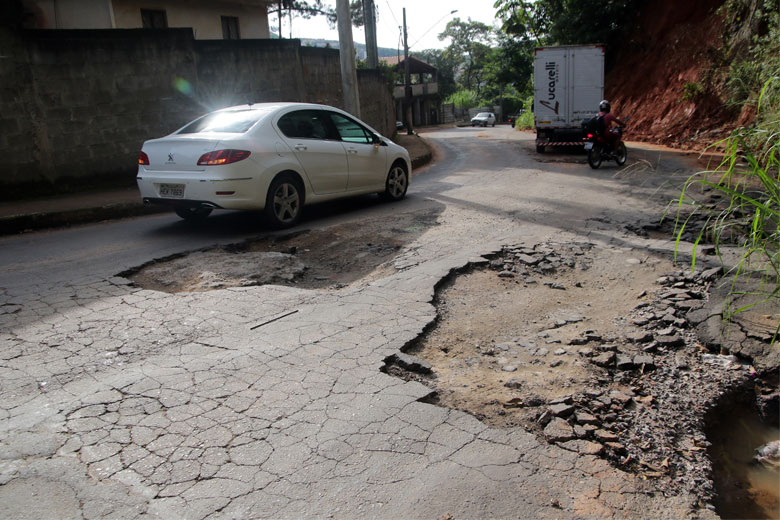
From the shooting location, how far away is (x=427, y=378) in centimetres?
359

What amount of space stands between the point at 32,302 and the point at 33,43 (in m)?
7.24

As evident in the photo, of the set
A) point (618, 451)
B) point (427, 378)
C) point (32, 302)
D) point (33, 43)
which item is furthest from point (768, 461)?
point (33, 43)

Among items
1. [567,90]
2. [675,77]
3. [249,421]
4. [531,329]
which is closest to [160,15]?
[567,90]

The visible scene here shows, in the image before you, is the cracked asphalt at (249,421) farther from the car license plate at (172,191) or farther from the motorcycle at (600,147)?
the motorcycle at (600,147)

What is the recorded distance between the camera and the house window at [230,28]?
21.1m

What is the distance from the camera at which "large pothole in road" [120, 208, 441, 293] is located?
545 cm

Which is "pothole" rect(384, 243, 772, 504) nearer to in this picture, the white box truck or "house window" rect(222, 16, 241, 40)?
the white box truck

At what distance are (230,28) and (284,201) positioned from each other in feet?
53.3

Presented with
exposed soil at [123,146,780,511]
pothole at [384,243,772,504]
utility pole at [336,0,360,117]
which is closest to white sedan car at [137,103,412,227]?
exposed soil at [123,146,780,511]

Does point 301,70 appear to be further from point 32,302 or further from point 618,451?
point 618,451

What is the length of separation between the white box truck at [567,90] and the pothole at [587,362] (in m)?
13.8

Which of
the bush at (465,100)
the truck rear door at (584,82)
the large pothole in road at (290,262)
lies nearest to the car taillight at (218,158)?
the large pothole in road at (290,262)

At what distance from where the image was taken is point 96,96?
35.9 ft

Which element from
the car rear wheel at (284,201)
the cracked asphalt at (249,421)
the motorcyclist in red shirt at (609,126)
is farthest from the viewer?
the motorcyclist in red shirt at (609,126)
